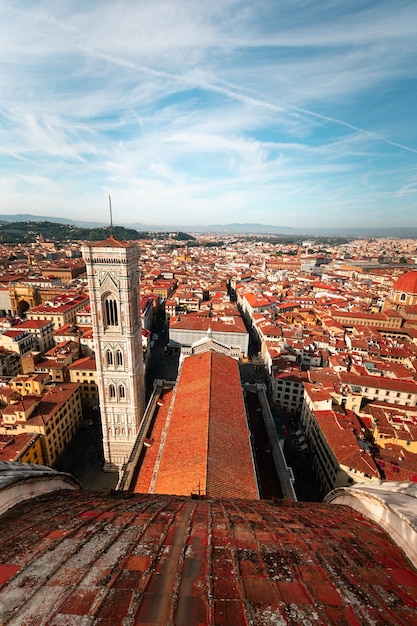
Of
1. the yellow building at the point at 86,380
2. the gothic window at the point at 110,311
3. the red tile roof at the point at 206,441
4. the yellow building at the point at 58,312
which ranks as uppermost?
the gothic window at the point at 110,311

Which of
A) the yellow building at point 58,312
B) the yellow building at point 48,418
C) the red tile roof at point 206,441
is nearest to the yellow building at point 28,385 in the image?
the yellow building at point 48,418

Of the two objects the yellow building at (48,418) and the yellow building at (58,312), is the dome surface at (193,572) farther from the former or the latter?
the yellow building at (58,312)

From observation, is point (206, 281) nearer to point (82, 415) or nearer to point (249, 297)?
point (249, 297)

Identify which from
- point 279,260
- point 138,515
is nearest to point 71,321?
point 138,515

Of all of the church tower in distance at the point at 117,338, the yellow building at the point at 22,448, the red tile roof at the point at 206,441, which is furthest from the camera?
the yellow building at the point at 22,448

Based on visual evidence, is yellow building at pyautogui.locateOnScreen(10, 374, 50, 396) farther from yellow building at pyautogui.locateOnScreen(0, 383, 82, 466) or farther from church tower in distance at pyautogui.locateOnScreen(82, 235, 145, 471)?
church tower in distance at pyautogui.locateOnScreen(82, 235, 145, 471)

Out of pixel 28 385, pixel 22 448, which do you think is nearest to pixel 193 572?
pixel 22 448

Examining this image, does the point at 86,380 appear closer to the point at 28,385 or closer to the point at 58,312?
the point at 28,385

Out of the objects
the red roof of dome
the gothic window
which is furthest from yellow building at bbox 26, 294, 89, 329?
the red roof of dome

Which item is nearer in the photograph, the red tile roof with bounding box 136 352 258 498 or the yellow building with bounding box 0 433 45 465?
the red tile roof with bounding box 136 352 258 498
